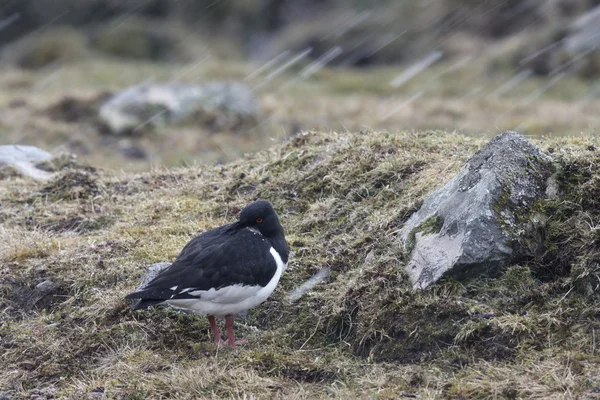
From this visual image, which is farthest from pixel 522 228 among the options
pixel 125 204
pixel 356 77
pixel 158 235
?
pixel 356 77

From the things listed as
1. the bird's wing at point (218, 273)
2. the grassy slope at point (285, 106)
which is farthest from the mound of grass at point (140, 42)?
the bird's wing at point (218, 273)

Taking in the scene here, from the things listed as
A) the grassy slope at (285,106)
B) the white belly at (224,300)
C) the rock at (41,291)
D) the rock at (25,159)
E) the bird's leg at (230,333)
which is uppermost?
the rock at (25,159)

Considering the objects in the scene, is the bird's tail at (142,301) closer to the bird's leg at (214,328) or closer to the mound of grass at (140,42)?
the bird's leg at (214,328)

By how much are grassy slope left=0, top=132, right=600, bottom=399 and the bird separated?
1.14 ft

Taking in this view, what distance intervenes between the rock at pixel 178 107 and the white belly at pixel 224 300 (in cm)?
1247

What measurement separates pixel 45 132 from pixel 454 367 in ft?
46.3

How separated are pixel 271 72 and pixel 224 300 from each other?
22.3 metres

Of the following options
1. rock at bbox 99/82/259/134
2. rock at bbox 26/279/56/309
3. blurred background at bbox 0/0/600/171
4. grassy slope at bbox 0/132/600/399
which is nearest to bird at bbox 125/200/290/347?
grassy slope at bbox 0/132/600/399

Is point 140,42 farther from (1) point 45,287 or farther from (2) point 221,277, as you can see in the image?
(2) point 221,277

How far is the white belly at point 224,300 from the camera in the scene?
17.7ft

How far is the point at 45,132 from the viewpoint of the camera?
1714cm

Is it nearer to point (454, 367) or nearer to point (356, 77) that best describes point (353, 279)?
point (454, 367)

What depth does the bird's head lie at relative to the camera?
5961 mm

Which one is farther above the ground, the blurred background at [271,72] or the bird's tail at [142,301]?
the bird's tail at [142,301]
